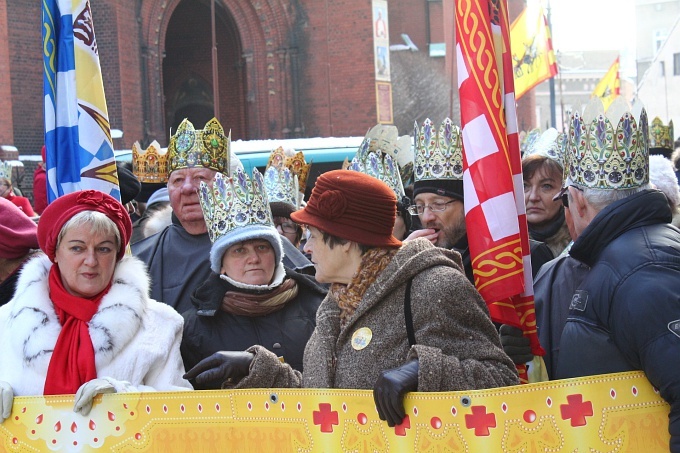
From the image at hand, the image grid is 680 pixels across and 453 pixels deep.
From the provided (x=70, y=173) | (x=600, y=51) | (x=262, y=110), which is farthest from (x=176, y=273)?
(x=600, y=51)

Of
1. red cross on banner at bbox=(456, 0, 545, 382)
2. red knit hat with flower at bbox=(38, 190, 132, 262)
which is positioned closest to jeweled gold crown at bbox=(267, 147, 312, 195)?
red knit hat with flower at bbox=(38, 190, 132, 262)

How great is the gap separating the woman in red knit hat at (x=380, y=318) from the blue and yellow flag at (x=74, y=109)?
5.64ft

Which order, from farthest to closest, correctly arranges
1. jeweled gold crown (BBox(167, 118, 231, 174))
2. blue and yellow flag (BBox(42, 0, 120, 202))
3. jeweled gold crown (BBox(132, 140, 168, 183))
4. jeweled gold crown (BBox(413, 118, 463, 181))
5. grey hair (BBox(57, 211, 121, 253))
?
jeweled gold crown (BBox(132, 140, 168, 183)) < jeweled gold crown (BBox(167, 118, 231, 174)) < jeweled gold crown (BBox(413, 118, 463, 181)) < blue and yellow flag (BBox(42, 0, 120, 202)) < grey hair (BBox(57, 211, 121, 253))

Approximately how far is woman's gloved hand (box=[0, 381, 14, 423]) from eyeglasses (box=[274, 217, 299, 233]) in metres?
3.24

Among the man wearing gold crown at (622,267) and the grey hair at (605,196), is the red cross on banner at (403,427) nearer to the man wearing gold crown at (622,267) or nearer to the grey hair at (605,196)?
the man wearing gold crown at (622,267)

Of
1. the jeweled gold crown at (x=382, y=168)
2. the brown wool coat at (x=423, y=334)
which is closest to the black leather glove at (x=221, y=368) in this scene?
the brown wool coat at (x=423, y=334)

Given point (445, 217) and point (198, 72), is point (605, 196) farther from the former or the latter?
point (198, 72)

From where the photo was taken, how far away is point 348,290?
3.41m

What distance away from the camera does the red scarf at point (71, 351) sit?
3.75 m

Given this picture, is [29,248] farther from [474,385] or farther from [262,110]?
[262,110]

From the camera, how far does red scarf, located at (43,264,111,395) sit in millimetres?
3750

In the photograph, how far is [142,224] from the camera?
6.51m

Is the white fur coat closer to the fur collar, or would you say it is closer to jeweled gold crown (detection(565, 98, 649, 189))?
the fur collar

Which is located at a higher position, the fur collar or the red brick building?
the red brick building
